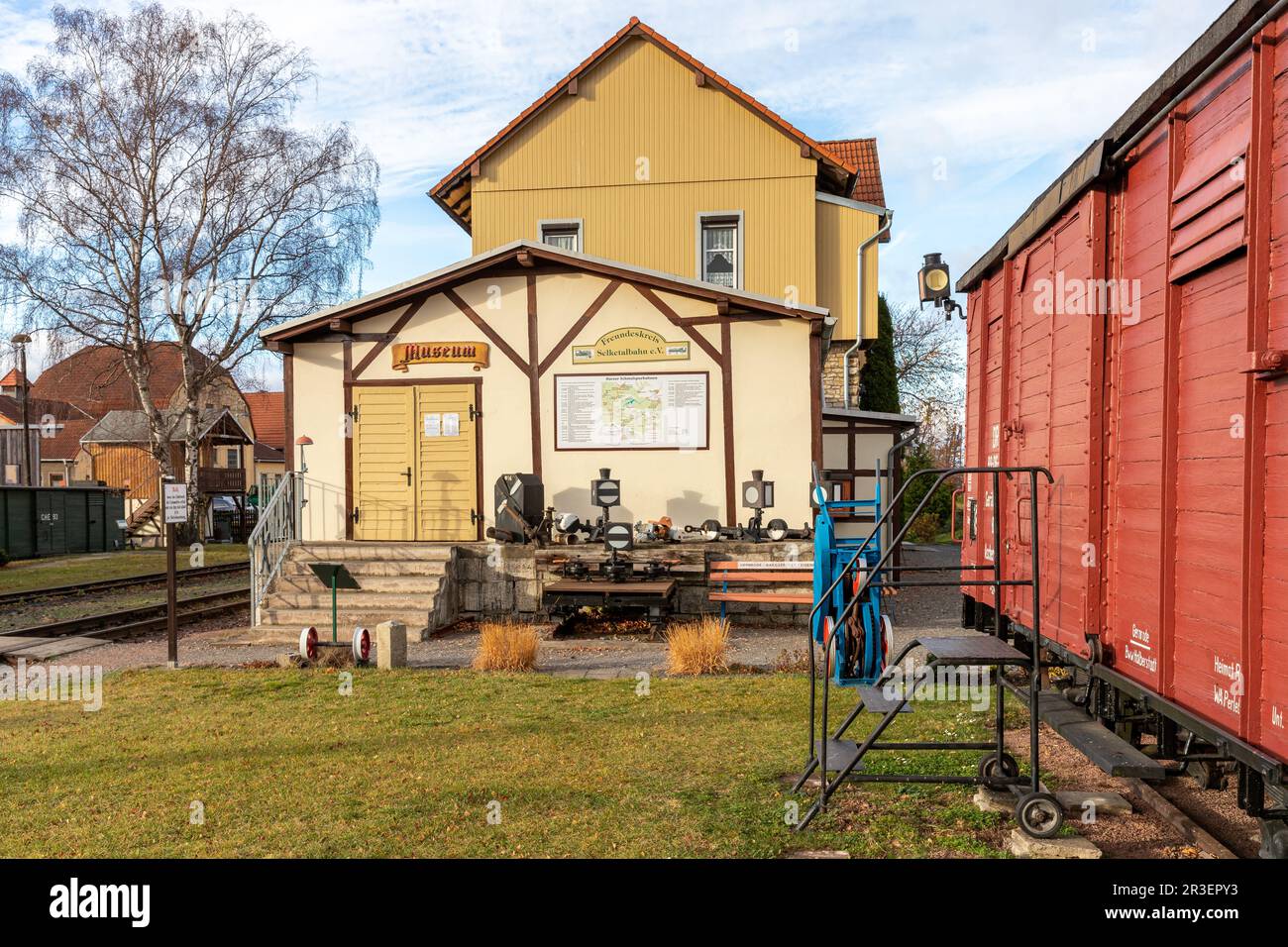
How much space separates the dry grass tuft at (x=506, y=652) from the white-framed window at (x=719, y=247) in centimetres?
1212

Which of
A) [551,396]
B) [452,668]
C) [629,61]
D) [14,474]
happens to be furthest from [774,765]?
[14,474]

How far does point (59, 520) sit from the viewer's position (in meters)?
30.0

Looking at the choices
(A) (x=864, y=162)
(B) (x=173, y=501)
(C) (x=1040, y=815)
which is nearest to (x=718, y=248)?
(A) (x=864, y=162)

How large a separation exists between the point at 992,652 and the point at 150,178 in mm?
27432

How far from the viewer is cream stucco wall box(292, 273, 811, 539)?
14.1 m

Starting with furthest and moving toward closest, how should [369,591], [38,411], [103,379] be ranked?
[38,411]
[103,379]
[369,591]

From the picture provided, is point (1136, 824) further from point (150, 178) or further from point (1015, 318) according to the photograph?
point (150, 178)

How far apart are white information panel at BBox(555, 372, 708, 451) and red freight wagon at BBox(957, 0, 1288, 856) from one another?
24.9 ft

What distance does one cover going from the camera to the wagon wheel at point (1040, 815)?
4.83 m

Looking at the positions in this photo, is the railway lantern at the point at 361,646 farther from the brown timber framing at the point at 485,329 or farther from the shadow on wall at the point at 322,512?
the brown timber framing at the point at 485,329

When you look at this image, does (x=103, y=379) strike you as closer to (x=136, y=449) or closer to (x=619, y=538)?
(x=136, y=449)

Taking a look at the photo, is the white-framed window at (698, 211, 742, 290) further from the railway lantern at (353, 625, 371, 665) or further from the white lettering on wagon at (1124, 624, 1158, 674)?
the white lettering on wagon at (1124, 624, 1158, 674)

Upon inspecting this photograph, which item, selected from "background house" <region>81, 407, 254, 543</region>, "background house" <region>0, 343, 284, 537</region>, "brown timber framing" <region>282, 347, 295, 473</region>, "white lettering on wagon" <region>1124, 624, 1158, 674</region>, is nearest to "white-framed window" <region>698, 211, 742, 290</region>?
"brown timber framing" <region>282, 347, 295, 473</region>

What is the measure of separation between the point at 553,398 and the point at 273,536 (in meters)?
4.41
